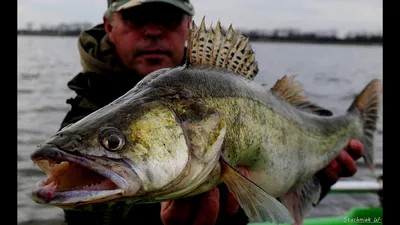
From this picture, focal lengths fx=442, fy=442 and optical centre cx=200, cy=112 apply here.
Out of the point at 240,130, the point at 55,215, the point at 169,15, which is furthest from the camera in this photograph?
the point at 55,215

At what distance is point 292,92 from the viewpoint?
2.36 metres

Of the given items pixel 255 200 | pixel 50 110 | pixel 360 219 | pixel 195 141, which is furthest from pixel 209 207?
pixel 50 110

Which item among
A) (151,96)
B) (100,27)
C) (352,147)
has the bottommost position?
(352,147)

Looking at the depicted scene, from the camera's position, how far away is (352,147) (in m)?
2.70

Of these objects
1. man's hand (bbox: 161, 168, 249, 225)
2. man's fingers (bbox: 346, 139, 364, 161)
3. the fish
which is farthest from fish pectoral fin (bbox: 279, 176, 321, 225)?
man's hand (bbox: 161, 168, 249, 225)

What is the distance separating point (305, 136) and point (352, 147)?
0.61m

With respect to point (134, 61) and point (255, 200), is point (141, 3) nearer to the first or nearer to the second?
point (134, 61)

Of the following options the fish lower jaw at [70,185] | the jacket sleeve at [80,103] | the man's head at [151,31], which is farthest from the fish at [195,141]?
the jacket sleeve at [80,103]

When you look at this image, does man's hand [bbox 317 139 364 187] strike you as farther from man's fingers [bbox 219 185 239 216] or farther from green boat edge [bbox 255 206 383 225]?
green boat edge [bbox 255 206 383 225]

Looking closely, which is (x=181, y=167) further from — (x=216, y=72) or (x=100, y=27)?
(x=100, y=27)

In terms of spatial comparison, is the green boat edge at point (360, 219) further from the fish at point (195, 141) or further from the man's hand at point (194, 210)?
the man's hand at point (194, 210)

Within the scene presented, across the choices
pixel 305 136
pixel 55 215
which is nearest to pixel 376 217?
pixel 305 136

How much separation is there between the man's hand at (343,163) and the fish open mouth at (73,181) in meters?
1.70

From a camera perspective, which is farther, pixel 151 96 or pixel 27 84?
pixel 27 84
